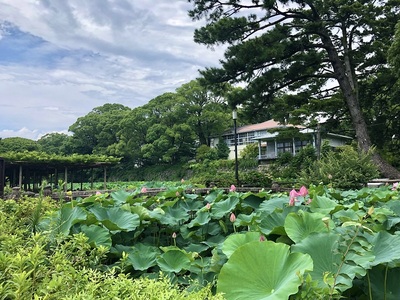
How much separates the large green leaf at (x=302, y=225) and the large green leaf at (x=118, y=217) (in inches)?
37.0

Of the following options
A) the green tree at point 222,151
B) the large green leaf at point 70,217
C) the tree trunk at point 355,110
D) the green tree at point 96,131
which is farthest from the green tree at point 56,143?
the large green leaf at point 70,217

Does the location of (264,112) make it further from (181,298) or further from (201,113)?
(201,113)

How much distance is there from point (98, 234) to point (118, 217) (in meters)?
0.36

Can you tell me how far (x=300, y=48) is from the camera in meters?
13.6

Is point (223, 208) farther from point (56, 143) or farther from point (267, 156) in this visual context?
point (56, 143)

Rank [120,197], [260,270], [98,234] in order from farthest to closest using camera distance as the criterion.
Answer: [120,197] → [98,234] → [260,270]

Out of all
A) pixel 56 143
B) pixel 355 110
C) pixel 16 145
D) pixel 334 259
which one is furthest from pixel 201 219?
pixel 56 143

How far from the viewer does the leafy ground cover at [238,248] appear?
113 centimetres

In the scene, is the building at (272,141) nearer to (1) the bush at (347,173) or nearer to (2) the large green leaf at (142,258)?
(1) the bush at (347,173)

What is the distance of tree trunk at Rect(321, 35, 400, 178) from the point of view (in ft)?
44.7

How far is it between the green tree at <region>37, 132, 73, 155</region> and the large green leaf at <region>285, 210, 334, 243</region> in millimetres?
44575

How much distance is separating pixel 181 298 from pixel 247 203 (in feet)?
5.94

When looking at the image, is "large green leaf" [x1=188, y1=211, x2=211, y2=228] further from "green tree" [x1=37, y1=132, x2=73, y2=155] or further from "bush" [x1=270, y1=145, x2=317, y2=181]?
"green tree" [x1=37, y1=132, x2=73, y2=155]

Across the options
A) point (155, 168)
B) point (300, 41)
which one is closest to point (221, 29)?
point (300, 41)
